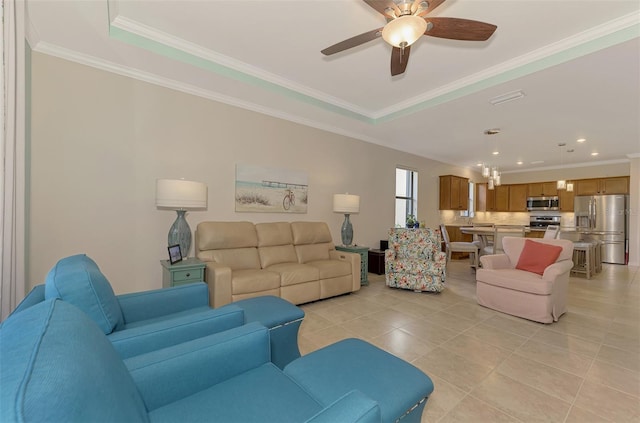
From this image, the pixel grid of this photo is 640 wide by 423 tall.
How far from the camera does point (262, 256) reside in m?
3.46

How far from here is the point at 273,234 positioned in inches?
143

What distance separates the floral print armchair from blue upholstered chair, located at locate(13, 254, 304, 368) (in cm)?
247

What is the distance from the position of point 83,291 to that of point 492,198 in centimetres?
981

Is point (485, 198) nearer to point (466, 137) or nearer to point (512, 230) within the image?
point (512, 230)

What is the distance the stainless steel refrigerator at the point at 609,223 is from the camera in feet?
20.5

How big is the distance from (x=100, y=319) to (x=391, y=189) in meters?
5.24

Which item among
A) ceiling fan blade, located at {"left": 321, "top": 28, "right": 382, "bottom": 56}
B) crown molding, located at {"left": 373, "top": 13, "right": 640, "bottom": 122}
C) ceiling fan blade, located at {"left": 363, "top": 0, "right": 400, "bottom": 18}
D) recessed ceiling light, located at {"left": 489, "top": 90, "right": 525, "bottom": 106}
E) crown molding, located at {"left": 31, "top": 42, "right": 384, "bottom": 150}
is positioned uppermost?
crown molding, located at {"left": 373, "top": 13, "right": 640, "bottom": 122}

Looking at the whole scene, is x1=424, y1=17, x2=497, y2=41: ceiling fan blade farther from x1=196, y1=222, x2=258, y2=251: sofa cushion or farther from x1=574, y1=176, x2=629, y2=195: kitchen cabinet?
x1=574, y1=176, x2=629, y2=195: kitchen cabinet

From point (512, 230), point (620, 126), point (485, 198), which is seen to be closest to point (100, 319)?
point (512, 230)

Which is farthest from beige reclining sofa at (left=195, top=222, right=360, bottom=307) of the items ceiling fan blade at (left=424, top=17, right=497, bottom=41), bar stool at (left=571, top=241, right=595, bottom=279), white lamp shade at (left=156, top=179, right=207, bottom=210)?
bar stool at (left=571, top=241, right=595, bottom=279)

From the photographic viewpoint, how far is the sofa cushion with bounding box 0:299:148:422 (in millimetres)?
442

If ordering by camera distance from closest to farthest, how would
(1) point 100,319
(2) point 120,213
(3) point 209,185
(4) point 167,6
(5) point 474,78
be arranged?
(1) point 100,319, (4) point 167,6, (2) point 120,213, (5) point 474,78, (3) point 209,185

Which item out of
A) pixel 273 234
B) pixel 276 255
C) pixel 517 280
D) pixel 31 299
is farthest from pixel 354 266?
pixel 31 299

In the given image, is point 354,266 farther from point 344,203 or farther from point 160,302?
point 160,302
